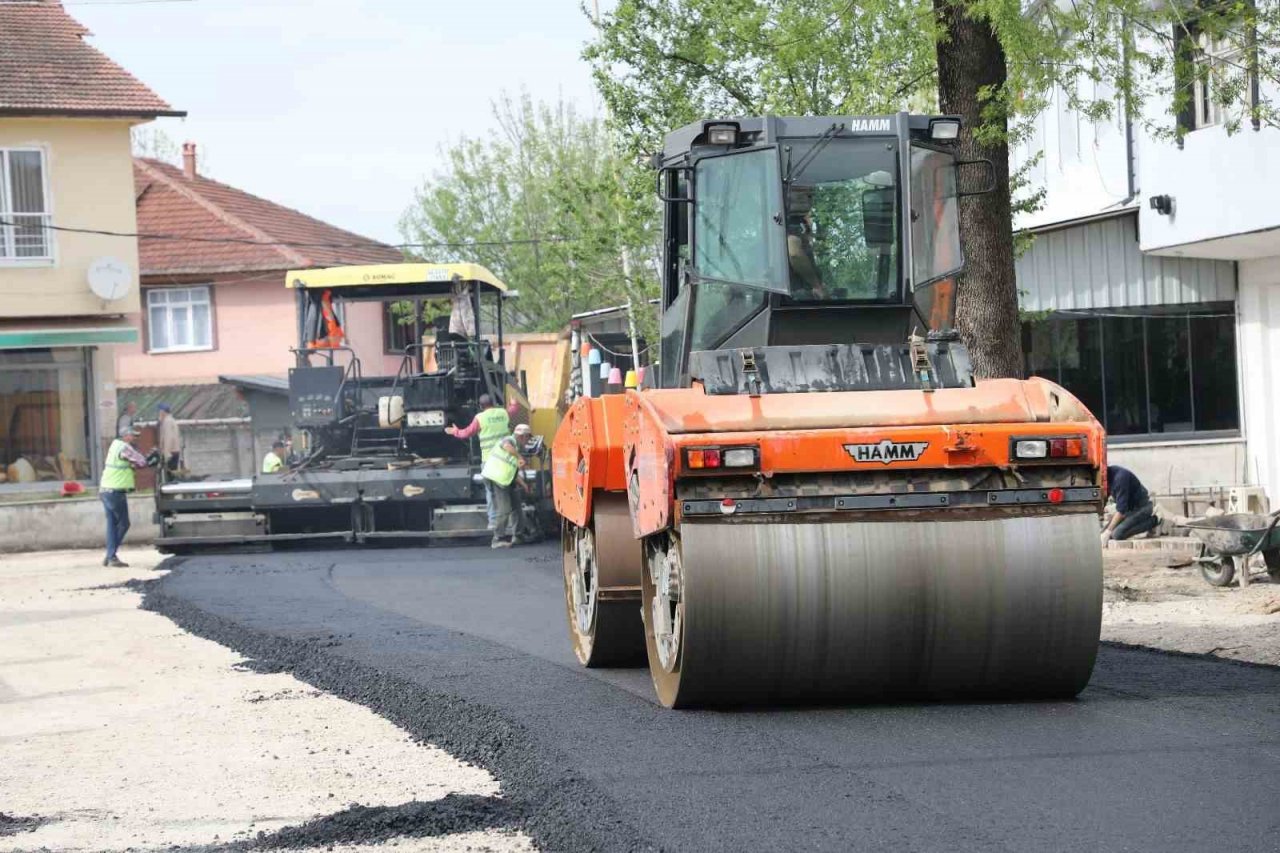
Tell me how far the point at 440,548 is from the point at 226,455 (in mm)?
13612

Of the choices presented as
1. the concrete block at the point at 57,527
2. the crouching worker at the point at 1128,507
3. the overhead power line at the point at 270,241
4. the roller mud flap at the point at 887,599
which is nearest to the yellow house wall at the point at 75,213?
the overhead power line at the point at 270,241

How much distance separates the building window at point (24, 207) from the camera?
83.8 ft

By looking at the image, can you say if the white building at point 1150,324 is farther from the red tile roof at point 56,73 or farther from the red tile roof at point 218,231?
the red tile roof at point 218,231

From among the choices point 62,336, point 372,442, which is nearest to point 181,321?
point 62,336

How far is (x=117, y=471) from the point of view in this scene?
2022 centimetres

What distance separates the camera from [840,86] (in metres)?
18.6

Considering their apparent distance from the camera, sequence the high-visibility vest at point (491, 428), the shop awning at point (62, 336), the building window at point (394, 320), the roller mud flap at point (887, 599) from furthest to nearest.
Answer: the shop awning at point (62, 336), the building window at point (394, 320), the high-visibility vest at point (491, 428), the roller mud flap at point (887, 599)

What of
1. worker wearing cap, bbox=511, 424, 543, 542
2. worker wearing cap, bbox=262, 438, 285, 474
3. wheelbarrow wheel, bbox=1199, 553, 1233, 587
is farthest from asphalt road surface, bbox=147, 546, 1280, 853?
worker wearing cap, bbox=262, 438, 285, 474

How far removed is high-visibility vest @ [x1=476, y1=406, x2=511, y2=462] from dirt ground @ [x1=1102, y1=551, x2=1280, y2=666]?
669 centimetres

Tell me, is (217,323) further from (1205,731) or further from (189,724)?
(1205,731)

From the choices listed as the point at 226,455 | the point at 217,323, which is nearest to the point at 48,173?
the point at 226,455

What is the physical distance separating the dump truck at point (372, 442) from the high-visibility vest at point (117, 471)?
1.57ft

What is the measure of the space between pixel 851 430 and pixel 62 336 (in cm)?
2022

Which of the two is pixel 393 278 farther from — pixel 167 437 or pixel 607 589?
pixel 607 589
